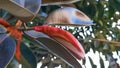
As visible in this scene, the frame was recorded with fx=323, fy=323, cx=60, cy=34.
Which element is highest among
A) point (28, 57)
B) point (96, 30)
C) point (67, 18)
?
point (67, 18)

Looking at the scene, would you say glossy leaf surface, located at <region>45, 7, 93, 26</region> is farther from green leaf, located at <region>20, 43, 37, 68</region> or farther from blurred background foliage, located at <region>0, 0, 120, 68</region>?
blurred background foliage, located at <region>0, 0, 120, 68</region>

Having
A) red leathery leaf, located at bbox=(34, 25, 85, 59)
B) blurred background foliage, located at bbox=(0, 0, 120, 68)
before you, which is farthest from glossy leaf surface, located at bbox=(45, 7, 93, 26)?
blurred background foliage, located at bbox=(0, 0, 120, 68)

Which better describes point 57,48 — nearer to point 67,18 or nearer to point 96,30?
point 67,18

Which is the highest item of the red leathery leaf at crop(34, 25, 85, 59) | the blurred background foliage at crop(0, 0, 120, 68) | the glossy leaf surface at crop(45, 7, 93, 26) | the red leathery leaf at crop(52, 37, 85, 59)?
the glossy leaf surface at crop(45, 7, 93, 26)

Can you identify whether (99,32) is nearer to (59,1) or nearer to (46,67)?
(46,67)

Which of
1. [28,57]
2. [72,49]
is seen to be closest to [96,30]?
[28,57]

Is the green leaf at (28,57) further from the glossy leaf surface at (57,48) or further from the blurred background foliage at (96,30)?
the blurred background foliage at (96,30)

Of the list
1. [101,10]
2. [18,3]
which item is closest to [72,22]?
[18,3]

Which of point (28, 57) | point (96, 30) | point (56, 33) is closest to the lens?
point (56, 33)

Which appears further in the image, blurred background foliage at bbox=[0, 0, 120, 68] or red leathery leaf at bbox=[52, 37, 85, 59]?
blurred background foliage at bbox=[0, 0, 120, 68]

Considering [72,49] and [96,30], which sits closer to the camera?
[72,49]

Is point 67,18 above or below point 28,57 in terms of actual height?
above
